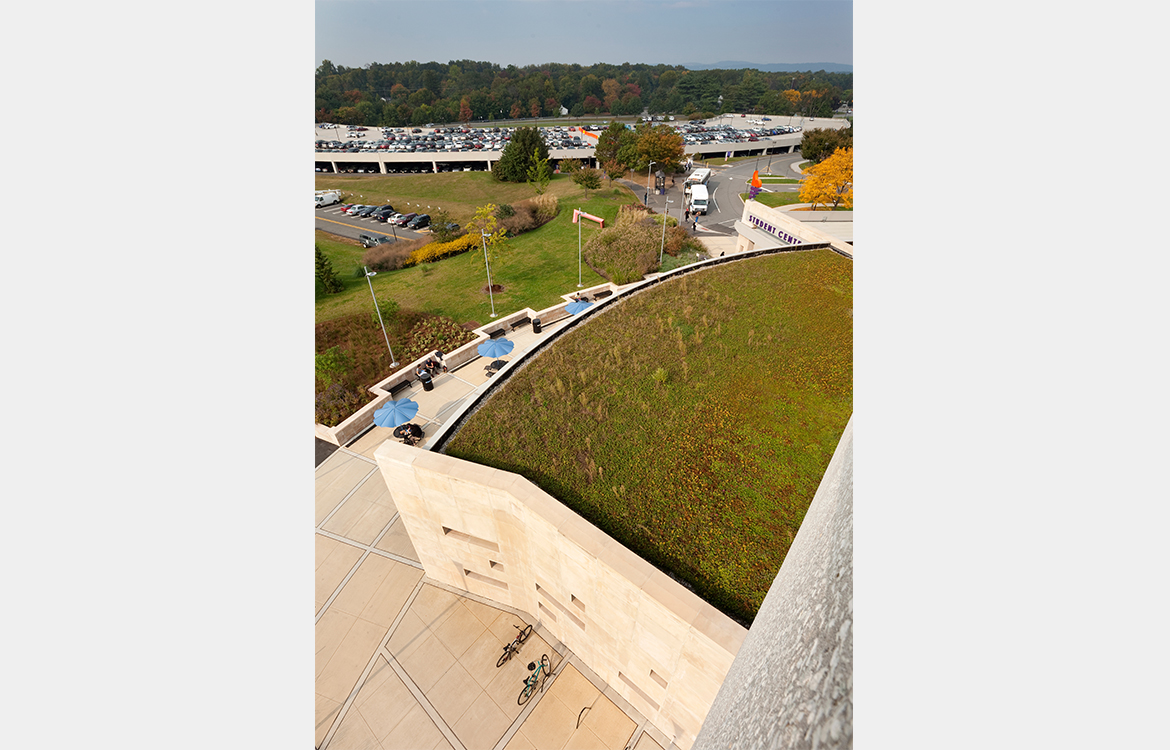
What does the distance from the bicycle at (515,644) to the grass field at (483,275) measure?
19.3 meters

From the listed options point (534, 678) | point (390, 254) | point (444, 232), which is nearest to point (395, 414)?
point (534, 678)

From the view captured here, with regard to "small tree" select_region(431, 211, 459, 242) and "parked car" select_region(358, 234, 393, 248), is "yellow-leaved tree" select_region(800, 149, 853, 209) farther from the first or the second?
"parked car" select_region(358, 234, 393, 248)

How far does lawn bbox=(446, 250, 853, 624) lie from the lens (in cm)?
975

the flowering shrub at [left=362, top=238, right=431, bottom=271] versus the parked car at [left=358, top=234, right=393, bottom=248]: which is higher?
the parked car at [left=358, top=234, right=393, bottom=248]

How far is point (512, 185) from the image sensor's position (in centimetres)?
5984

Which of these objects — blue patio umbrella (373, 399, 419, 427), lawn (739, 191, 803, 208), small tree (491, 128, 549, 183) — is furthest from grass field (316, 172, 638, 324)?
lawn (739, 191, 803, 208)

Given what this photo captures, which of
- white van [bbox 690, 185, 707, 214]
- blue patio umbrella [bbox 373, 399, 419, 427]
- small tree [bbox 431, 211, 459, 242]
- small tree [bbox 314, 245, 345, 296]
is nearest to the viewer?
blue patio umbrella [bbox 373, 399, 419, 427]

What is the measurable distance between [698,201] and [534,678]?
154 ft

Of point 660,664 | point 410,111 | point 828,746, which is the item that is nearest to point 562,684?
point 660,664

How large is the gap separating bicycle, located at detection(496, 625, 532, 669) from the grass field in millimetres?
19288

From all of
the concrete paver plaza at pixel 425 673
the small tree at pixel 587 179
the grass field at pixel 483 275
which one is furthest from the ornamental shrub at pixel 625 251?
the concrete paver plaza at pixel 425 673

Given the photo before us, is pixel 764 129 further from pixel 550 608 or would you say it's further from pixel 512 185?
pixel 550 608

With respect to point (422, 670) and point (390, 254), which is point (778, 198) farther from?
point (422, 670)

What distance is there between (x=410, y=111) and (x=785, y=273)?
120970 millimetres
